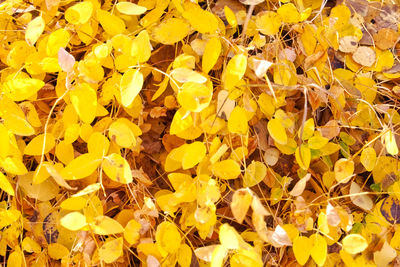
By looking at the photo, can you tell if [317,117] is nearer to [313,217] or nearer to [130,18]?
[313,217]

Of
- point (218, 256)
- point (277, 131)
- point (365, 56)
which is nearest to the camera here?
point (218, 256)

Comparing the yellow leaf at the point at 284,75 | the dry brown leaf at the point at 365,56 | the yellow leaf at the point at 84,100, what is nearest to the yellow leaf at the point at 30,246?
the yellow leaf at the point at 84,100

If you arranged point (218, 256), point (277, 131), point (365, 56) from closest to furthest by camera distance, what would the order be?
point (218, 256) < point (277, 131) < point (365, 56)

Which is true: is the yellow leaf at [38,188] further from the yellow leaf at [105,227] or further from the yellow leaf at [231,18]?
the yellow leaf at [231,18]

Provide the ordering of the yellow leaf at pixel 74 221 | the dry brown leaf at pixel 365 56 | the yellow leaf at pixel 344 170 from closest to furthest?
the yellow leaf at pixel 74 221, the yellow leaf at pixel 344 170, the dry brown leaf at pixel 365 56

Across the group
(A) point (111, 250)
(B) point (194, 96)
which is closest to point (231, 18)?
(B) point (194, 96)

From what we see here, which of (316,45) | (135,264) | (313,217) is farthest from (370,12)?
(135,264)

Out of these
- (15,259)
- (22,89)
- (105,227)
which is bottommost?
(15,259)

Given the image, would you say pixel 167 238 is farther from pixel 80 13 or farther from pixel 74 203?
pixel 80 13
